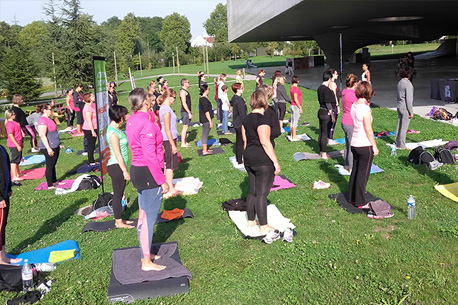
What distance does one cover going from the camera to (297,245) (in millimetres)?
5723

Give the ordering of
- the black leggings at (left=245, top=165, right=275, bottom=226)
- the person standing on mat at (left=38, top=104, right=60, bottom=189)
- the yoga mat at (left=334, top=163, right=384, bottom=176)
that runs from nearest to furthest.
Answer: the black leggings at (left=245, top=165, right=275, bottom=226) → the yoga mat at (left=334, top=163, right=384, bottom=176) → the person standing on mat at (left=38, top=104, right=60, bottom=189)

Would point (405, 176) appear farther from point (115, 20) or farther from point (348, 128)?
point (115, 20)

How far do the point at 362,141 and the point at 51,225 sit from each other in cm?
549

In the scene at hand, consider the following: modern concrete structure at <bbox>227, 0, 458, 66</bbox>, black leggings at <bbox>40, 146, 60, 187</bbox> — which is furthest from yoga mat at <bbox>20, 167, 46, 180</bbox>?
modern concrete structure at <bbox>227, 0, 458, 66</bbox>

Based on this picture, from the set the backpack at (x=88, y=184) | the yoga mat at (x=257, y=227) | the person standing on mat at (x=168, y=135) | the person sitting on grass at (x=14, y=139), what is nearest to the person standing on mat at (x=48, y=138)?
the backpack at (x=88, y=184)

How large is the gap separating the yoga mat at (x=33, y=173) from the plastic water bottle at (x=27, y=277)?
689 cm

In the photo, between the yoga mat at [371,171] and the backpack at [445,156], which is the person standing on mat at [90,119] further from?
the backpack at [445,156]

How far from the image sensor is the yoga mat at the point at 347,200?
22.1 ft

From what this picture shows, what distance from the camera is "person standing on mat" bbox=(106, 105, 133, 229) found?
5906 mm

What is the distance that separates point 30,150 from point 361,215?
13123mm

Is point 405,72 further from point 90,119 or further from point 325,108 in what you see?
point 90,119

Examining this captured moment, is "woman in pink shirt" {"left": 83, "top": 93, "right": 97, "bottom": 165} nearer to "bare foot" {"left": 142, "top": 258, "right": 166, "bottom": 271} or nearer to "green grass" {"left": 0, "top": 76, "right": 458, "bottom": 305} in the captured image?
"green grass" {"left": 0, "top": 76, "right": 458, "bottom": 305}

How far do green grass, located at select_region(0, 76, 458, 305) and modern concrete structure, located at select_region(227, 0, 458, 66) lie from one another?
12565 mm

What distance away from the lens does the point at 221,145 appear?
12.9 meters
